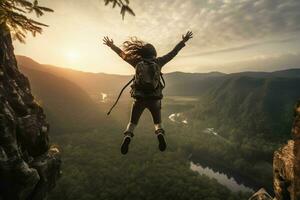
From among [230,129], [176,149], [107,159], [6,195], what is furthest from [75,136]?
[6,195]

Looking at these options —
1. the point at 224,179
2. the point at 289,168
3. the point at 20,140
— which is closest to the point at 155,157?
the point at 224,179

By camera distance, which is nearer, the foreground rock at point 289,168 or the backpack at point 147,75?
the backpack at point 147,75

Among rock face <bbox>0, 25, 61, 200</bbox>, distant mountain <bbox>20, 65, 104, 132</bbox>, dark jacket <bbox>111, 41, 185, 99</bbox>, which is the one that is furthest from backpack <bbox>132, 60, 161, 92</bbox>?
distant mountain <bbox>20, 65, 104, 132</bbox>

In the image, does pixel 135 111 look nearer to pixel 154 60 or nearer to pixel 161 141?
pixel 161 141

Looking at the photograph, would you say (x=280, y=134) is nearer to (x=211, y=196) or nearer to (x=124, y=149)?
(x=211, y=196)

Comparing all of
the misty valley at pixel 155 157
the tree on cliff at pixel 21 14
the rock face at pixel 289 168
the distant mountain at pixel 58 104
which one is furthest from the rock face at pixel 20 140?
the distant mountain at pixel 58 104

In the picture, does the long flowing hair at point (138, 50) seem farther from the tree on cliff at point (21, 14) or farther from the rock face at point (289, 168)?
the rock face at point (289, 168)

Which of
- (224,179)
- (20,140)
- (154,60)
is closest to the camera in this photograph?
(154,60)
